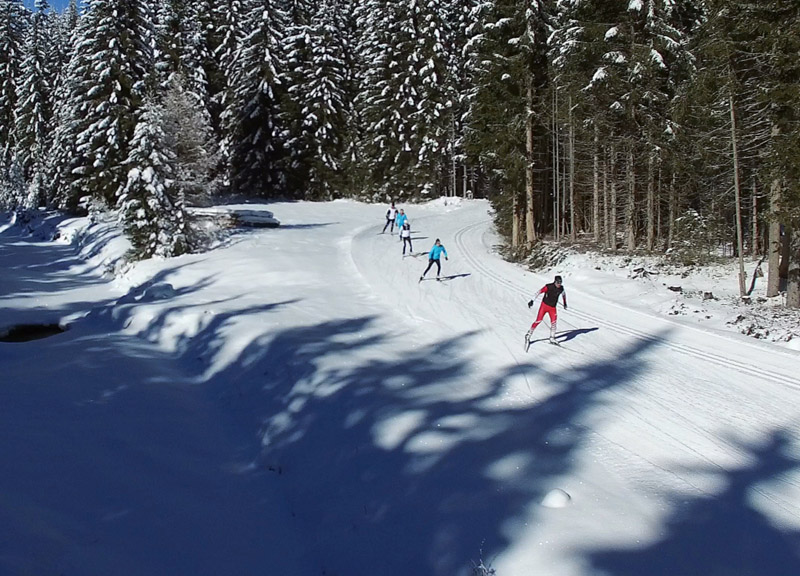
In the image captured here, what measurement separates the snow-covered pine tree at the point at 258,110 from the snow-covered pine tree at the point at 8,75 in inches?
918

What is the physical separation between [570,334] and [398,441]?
24.1 ft

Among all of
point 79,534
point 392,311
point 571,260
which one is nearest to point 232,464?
point 79,534

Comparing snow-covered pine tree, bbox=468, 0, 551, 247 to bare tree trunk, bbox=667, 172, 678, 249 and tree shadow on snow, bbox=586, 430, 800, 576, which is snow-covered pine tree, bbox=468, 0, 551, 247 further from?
tree shadow on snow, bbox=586, 430, 800, 576

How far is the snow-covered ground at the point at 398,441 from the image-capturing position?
591 centimetres

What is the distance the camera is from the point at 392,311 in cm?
1661

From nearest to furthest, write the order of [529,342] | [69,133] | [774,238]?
[529,342]
[774,238]
[69,133]

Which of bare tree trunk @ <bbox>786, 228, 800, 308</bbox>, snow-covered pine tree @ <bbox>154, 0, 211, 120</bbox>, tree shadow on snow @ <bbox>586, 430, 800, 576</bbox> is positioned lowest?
tree shadow on snow @ <bbox>586, 430, 800, 576</bbox>

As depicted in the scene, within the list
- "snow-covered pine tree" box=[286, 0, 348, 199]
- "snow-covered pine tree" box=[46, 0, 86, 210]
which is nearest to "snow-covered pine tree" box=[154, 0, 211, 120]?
"snow-covered pine tree" box=[46, 0, 86, 210]

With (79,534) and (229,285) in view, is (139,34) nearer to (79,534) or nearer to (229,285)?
(229,285)

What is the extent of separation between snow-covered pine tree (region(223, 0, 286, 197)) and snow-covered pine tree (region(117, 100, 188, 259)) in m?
24.3

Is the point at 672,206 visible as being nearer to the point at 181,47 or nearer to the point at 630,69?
the point at 630,69

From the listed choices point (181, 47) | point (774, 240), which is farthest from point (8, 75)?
point (774, 240)

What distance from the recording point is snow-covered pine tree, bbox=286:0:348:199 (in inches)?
1959

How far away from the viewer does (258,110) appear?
47719 mm
